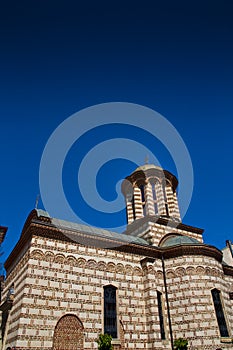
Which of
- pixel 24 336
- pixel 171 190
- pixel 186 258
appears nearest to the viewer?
pixel 24 336

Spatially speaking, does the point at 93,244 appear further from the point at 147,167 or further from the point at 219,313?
the point at 147,167

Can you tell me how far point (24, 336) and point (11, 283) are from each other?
15.6ft

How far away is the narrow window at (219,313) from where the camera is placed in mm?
15086

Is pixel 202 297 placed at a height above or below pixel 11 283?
below

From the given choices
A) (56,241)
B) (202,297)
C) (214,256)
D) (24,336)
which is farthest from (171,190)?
(24,336)

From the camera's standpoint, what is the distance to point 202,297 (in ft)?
50.6

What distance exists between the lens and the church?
12672mm

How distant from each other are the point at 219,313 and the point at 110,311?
6.09 metres

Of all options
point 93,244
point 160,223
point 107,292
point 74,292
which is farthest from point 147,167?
point 74,292

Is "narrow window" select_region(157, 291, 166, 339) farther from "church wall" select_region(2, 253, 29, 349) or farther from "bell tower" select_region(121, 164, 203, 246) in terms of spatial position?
"church wall" select_region(2, 253, 29, 349)

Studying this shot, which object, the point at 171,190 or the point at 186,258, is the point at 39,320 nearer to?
the point at 186,258

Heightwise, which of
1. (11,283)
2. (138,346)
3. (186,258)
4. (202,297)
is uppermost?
(186,258)

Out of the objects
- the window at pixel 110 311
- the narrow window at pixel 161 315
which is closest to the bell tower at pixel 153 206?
the narrow window at pixel 161 315

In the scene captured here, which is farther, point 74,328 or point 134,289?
point 134,289
